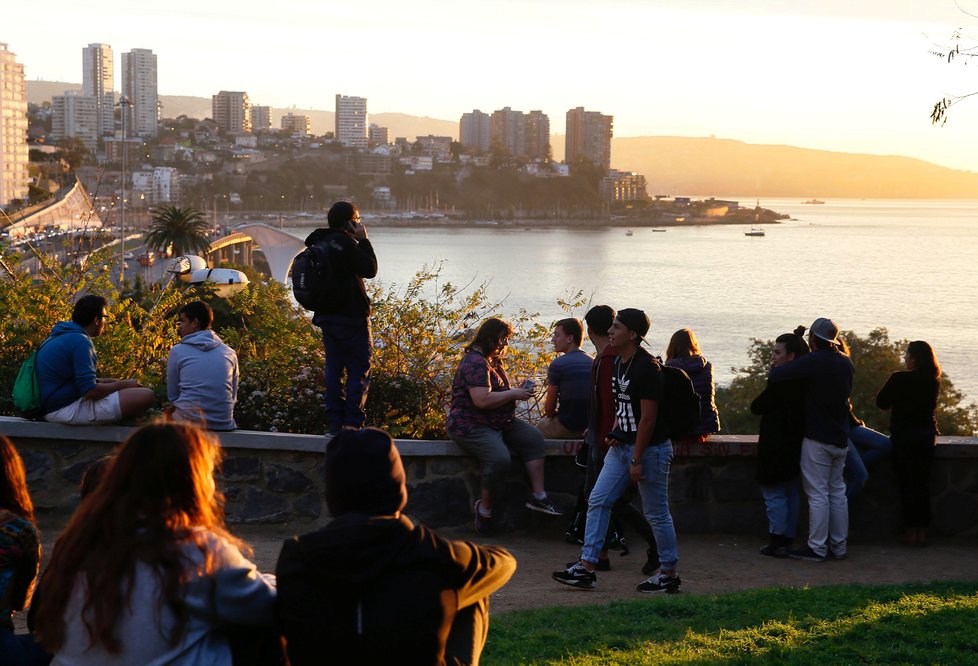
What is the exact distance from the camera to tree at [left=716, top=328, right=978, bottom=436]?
28953 millimetres

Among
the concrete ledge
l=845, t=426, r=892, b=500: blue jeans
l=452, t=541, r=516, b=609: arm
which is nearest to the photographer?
l=452, t=541, r=516, b=609: arm

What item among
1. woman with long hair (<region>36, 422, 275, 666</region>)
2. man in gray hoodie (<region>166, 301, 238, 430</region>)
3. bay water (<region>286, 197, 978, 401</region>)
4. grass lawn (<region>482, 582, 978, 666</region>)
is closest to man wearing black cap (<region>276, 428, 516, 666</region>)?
woman with long hair (<region>36, 422, 275, 666</region>)

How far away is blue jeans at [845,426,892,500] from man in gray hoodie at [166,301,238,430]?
13.0ft

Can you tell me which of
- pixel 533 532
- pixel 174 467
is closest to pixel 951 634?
pixel 533 532

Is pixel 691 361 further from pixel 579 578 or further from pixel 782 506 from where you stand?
pixel 579 578

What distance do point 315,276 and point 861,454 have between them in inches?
146

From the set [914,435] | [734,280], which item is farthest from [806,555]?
[734,280]

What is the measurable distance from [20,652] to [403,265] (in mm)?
116432

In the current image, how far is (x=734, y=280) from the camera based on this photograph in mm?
119625

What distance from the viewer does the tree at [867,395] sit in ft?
95.0

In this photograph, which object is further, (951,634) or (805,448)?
(805,448)

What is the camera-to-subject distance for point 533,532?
7.27m

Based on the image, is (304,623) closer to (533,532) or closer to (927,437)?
(533,532)

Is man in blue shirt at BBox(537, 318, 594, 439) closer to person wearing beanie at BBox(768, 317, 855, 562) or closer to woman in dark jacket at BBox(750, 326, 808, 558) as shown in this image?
woman in dark jacket at BBox(750, 326, 808, 558)
